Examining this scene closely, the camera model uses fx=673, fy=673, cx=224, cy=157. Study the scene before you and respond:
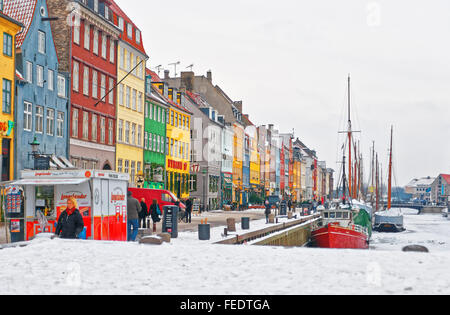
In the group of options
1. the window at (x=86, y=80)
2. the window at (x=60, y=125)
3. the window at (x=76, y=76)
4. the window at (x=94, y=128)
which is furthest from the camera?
the window at (x=94, y=128)

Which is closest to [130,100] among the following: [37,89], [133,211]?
[37,89]

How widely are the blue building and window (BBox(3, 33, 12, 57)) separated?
5.91 ft

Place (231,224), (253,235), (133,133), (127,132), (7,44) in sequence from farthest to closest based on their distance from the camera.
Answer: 1. (133,133)
2. (127,132)
3. (7,44)
4. (253,235)
5. (231,224)

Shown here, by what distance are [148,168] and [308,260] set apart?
47.6 m

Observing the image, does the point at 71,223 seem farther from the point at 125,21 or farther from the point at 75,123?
the point at 125,21

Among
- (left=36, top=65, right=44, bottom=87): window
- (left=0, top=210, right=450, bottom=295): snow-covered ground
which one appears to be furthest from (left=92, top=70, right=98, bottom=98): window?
(left=0, top=210, right=450, bottom=295): snow-covered ground

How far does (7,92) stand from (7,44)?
8.85ft

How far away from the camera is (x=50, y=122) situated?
141ft

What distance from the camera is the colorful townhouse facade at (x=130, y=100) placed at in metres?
56.0

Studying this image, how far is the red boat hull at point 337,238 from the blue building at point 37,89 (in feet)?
56.7

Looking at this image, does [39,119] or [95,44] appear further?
[95,44]

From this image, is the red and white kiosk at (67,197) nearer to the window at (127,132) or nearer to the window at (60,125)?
the window at (60,125)

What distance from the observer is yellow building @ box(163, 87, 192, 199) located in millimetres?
68438

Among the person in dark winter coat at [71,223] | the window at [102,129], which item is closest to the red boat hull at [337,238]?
the window at [102,129]
